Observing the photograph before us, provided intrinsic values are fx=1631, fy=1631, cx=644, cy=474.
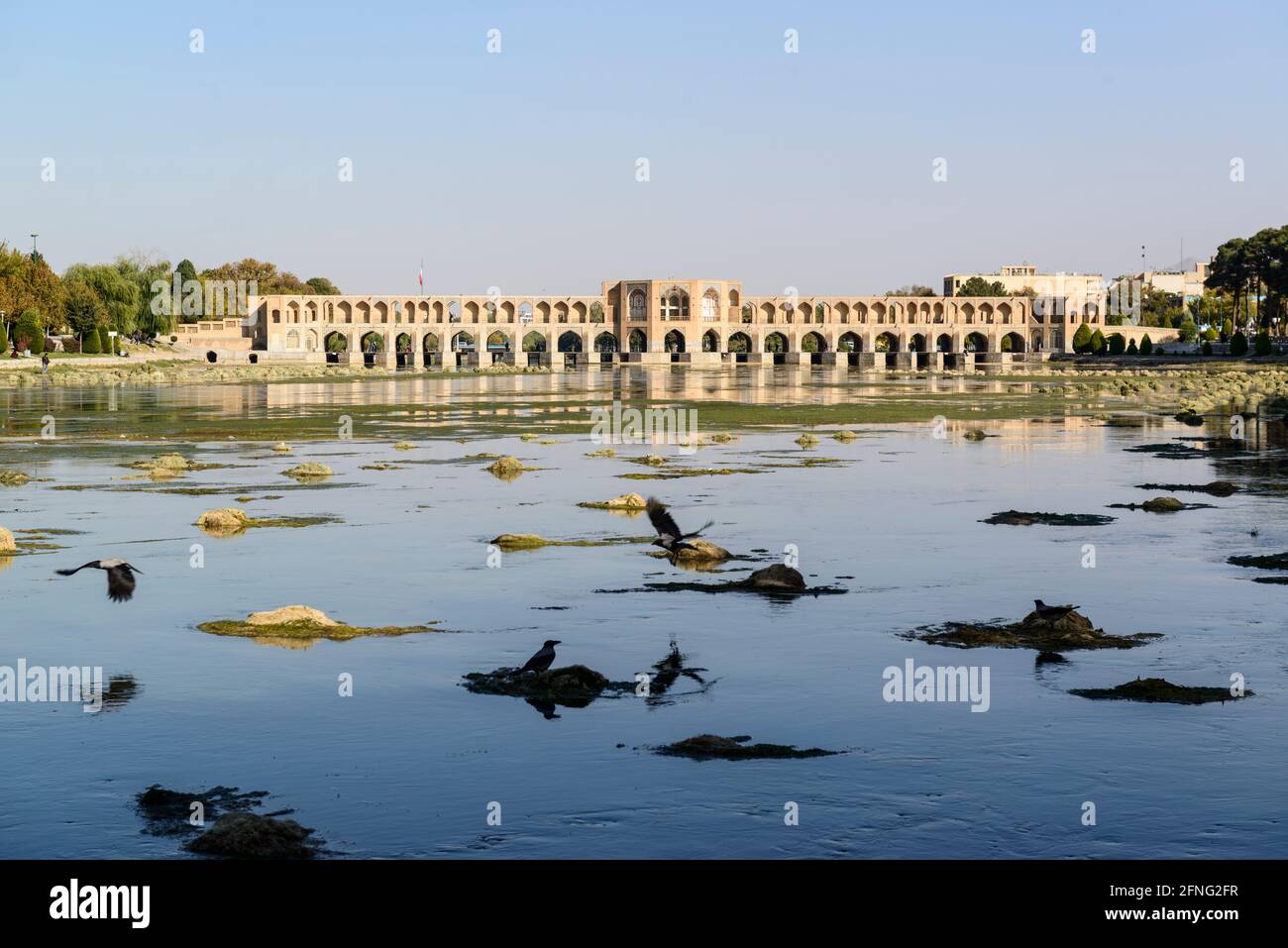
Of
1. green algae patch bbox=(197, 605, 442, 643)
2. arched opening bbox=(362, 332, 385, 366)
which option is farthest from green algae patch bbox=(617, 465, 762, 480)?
arched opening bbox=(362, 332, 385, 366)

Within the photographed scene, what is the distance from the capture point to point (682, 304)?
171 metres

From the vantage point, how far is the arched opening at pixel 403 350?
17138 cm

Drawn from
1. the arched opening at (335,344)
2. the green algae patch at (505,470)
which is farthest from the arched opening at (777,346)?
the green algae patch at (505,470)

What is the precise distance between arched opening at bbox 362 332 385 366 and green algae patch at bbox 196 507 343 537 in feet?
473

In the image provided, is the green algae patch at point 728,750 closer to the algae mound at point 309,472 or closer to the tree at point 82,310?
the algae mound at point 309,472

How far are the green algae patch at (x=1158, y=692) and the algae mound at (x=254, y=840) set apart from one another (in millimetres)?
6302

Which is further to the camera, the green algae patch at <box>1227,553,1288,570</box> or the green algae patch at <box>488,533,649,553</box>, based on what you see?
the green algae patch at <box>488,533,649,553</box>

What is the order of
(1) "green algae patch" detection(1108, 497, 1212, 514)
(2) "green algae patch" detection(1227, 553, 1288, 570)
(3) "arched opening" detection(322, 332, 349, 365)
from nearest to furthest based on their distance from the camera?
(2) "green algae patch" detection(1227, 553, 1288, 570) < (1) "green algae patch" detection(1108, 497, 1212, 514) < (3) "arched opening" detection(322, 332, 349, 365)

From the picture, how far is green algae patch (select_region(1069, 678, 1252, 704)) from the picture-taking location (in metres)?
12.3

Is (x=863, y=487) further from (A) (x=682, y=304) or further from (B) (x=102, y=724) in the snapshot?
(A) (x=682, y=304)

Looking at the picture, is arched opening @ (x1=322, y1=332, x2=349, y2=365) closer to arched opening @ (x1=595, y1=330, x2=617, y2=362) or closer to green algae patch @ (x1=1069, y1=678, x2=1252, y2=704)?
arched opening @ (x1=595, y1=330, x2=617, y2=362)

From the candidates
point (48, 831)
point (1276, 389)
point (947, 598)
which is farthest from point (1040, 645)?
point (1276, 389)

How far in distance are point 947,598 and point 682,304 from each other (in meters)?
156

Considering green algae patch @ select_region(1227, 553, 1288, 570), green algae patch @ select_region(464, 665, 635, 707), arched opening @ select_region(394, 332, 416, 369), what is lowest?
green algae patch @ select_region(464, 665, 635, 707)
